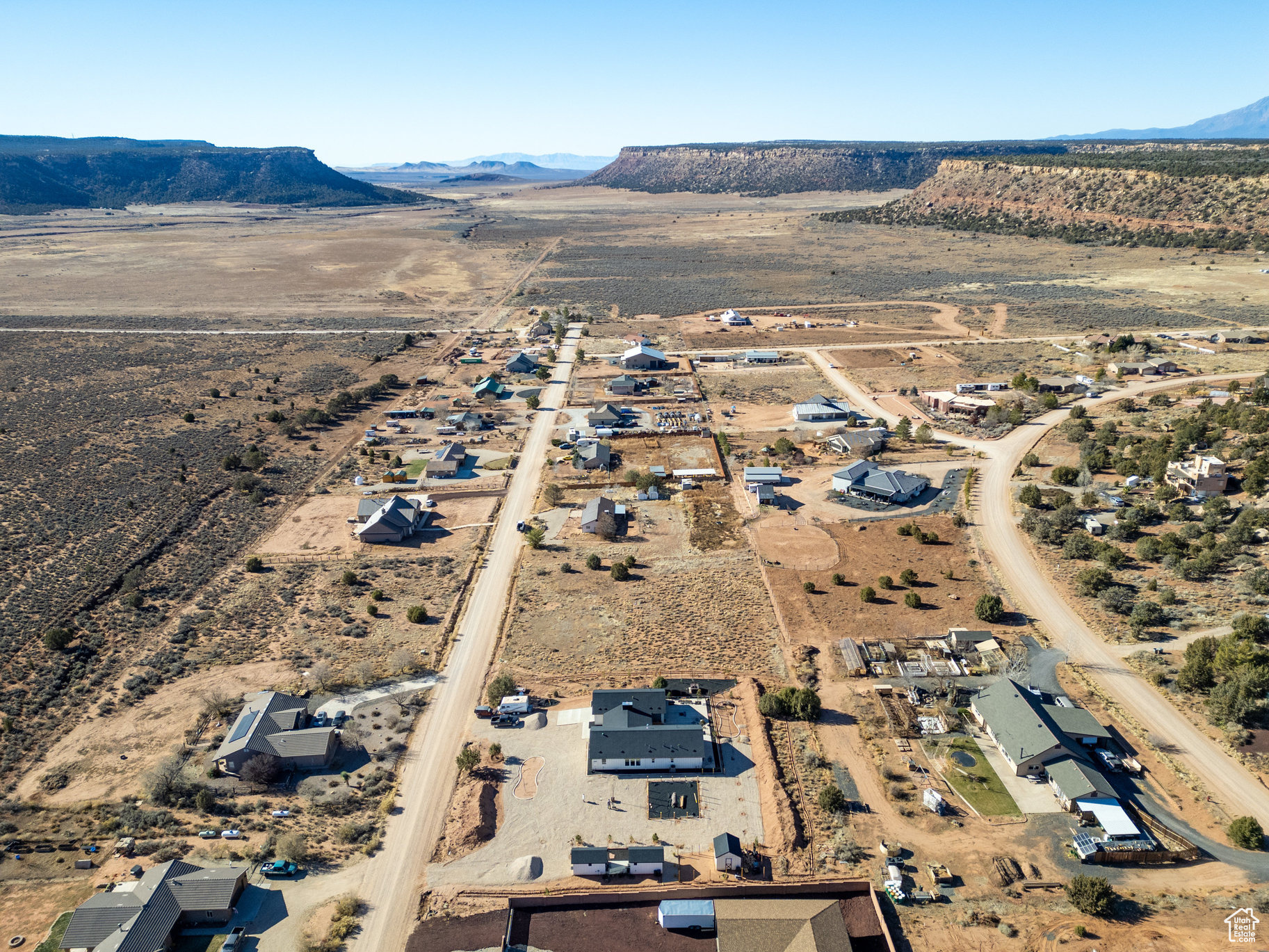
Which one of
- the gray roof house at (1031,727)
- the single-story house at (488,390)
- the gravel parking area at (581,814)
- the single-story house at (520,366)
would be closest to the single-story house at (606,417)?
the single-story house at (488,390)

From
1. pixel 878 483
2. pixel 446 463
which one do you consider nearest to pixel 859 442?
pixel 878 483

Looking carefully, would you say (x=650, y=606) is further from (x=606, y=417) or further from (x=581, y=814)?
A: (x=606, y=417)

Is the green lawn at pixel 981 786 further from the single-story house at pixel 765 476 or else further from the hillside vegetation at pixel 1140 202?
the hillside vegetation at pixel 1140 202

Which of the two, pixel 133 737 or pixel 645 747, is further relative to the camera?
pixel 133 737

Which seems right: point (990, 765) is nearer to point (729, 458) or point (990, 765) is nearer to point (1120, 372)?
point (729, 458)

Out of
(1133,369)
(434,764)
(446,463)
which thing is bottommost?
(434,764)

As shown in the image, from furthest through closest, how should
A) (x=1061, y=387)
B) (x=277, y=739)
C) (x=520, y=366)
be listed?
1. (x=520, y=366)
2. (x=1061, y=387)
3. (x=277, y=739)

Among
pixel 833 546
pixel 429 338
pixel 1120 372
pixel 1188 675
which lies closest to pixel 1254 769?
pixel 1188 675
